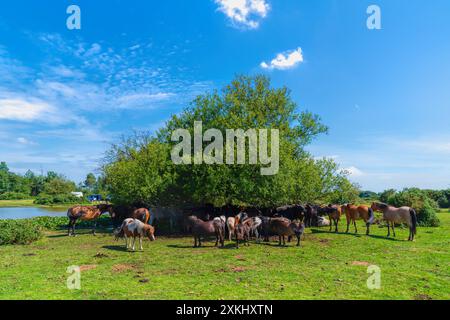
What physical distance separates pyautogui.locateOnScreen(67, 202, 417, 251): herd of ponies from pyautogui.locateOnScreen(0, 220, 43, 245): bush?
321cm

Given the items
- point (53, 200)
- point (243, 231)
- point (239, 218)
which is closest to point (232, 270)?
point (243, 231)

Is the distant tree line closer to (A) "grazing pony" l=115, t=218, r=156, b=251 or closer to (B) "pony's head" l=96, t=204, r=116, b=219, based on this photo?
Answer: (B) "pony's head" l=96, t=204, r=116, b=219

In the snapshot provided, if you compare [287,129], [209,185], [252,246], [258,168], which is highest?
[287,129]

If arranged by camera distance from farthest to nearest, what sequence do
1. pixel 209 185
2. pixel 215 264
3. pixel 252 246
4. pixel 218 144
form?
pixel 218 144, pixel 209 185, pixel 252 246, pixel 215 264

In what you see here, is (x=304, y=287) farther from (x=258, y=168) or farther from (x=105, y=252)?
(x=258, y=168)

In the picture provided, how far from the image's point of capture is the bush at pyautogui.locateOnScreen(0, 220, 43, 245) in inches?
605

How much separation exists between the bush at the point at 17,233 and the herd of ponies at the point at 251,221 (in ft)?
10.5

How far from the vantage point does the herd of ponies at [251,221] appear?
14.4 meters

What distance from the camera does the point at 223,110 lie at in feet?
80.3

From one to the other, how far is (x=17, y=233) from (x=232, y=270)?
1384cm

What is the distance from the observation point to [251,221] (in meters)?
15.6

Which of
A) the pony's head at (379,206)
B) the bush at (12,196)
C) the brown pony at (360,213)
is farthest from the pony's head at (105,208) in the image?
the bush at (12,196)

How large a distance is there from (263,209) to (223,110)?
9.70 m
